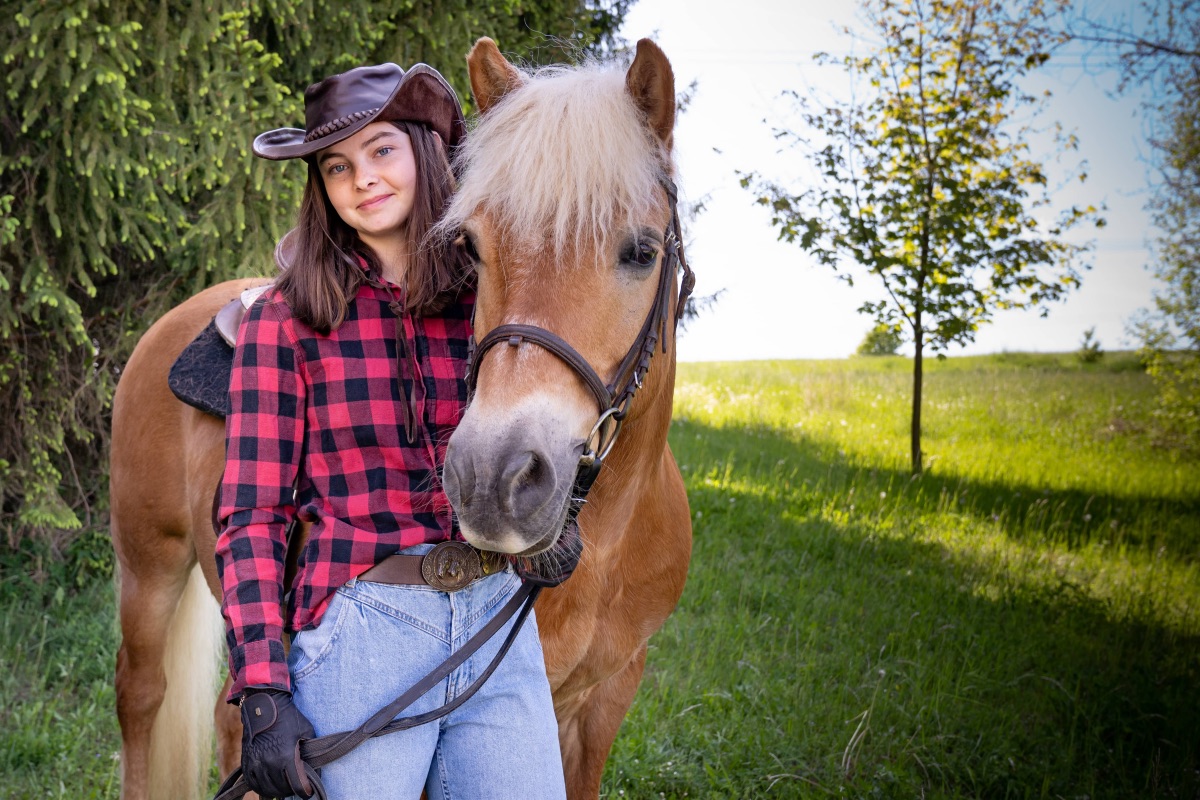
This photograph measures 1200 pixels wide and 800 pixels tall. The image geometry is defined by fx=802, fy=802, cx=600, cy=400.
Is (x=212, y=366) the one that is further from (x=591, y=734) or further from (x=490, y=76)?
(x=591, y=734)

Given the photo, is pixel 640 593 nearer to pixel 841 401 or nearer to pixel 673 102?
pixel 673 102

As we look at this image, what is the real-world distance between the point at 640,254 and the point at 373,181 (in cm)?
61

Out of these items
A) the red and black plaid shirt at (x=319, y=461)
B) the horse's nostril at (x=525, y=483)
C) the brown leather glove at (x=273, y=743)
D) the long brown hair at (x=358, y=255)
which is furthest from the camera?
the long brown hair at (x=358, y=255)

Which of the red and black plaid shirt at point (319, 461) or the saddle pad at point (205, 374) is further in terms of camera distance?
the saddle pad at point (205, 374)

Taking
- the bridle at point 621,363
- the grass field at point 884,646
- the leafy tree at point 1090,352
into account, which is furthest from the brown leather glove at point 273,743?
the leafy tree at point 1090,352

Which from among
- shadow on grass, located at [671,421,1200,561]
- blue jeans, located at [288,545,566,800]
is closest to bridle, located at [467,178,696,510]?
blue jeans, located at [288,545,566,800]

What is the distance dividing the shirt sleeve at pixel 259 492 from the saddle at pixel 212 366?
876mm

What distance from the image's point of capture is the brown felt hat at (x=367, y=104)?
1732 mm

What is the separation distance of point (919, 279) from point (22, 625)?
714 centimetres

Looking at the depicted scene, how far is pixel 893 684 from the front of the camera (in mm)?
3900

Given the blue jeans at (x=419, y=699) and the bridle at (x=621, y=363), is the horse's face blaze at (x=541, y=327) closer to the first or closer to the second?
the bridle at (x=621, y=363)

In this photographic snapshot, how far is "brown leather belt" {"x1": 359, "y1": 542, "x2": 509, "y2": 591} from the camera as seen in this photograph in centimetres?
155

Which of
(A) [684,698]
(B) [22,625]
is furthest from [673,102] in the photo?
(B) [22,625]

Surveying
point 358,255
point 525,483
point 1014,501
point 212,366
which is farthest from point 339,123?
point 1014,501
